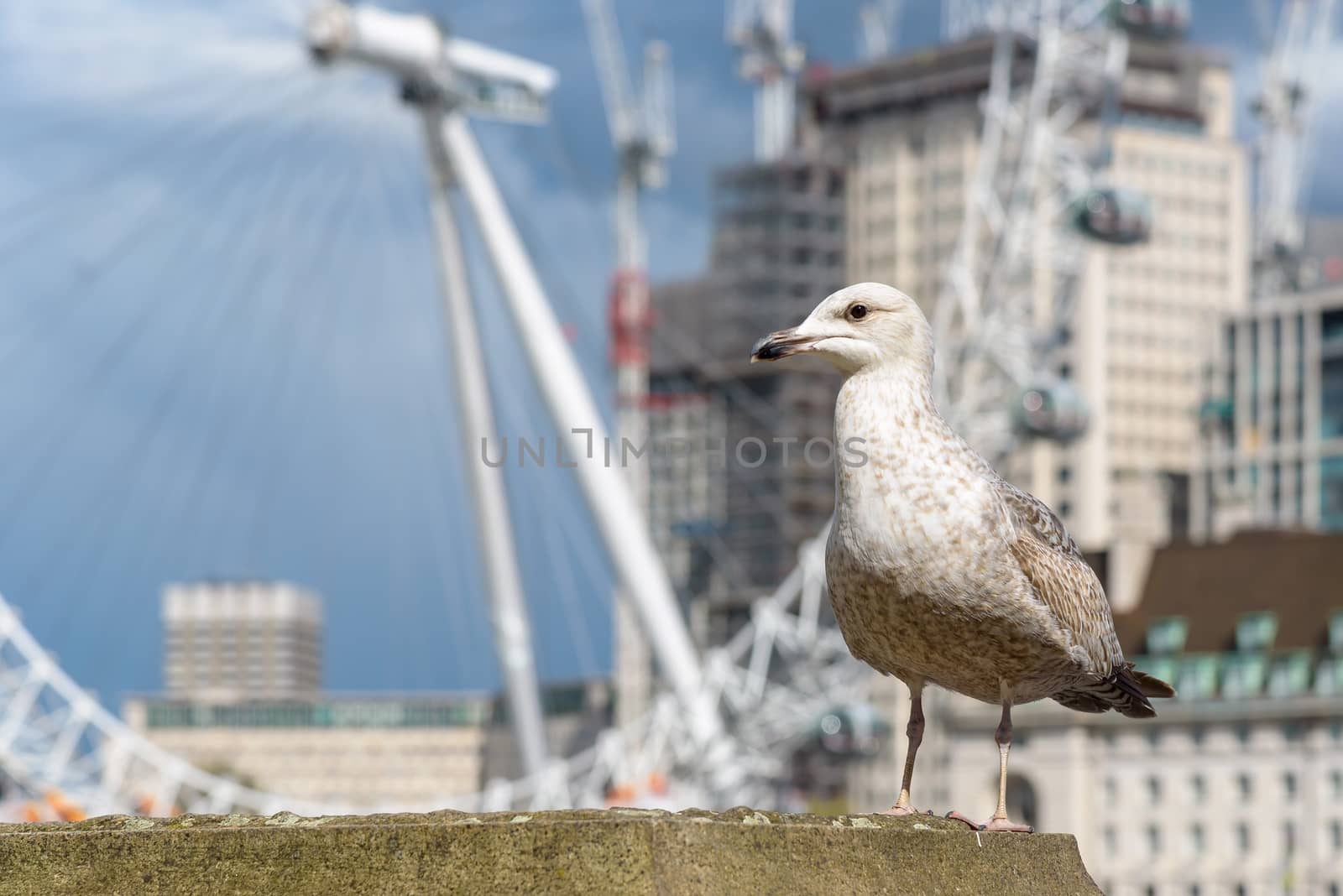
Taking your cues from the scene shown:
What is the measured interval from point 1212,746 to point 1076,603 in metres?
77.6

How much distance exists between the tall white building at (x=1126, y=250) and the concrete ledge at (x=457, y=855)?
12041cm

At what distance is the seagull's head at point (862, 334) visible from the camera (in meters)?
7.34

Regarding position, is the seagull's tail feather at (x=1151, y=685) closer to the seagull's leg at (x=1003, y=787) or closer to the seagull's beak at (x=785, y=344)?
the seagull's leg at (x=1003, y=787)

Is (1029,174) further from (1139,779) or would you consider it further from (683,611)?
(683,611)

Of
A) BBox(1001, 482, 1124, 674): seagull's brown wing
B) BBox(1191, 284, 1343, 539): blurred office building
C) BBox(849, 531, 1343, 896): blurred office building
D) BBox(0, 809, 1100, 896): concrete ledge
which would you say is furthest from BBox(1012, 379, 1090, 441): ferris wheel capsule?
BBox(1191, 284, 1343, 539): blurred office building

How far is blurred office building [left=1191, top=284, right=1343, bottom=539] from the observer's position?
380ft

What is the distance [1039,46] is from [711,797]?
21307 millimetres

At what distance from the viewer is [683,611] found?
123m

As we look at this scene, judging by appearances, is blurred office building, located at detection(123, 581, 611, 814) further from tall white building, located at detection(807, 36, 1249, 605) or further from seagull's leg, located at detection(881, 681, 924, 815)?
seagull's leg, located at detection(881, 681, 924, 815)

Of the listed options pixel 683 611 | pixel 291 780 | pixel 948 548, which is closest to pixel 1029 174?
pixel 948 548

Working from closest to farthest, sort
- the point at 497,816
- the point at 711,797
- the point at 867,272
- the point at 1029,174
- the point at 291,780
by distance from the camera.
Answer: the point at 497,816, the point at 1029,174, the point at 711,797, the point at 867,272, the point at 291,780

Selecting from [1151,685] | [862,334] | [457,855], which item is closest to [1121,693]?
[1151,685]

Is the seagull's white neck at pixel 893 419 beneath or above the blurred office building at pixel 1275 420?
above

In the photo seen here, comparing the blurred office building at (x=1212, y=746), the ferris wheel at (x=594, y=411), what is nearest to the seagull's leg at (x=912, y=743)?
the ferris wheel at (x=594, y=411)
